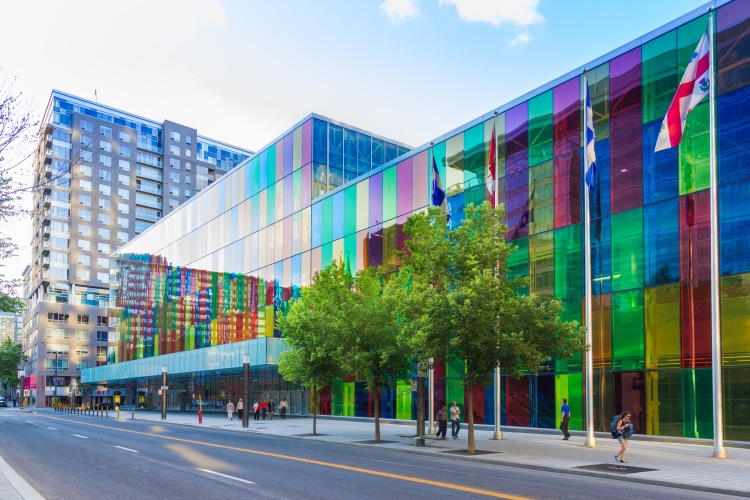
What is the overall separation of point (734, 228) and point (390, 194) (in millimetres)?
21991

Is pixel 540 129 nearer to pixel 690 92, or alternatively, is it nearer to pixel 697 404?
pixel 690 92

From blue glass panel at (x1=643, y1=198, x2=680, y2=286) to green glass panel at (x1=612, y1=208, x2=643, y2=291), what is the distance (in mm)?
A: 293

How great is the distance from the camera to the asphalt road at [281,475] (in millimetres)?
14312

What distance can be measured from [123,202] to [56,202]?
12443 mm

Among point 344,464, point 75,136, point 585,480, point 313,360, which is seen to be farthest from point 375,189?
point 75,136

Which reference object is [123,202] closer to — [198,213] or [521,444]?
[198,213]

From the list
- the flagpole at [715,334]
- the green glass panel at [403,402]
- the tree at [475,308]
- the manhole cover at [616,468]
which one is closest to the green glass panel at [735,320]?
the flagpole at [715,334]

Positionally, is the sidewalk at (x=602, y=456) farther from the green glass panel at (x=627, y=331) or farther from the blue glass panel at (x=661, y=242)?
the blue glass panel at (x=661, y=242)

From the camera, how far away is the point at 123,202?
442 ft

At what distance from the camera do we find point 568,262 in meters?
31.2

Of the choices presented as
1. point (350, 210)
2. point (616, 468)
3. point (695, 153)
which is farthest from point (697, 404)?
point (350, 210)

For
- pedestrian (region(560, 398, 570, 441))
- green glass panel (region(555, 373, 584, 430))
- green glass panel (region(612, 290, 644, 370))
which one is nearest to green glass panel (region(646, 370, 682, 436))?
green glass panel (region(612, 290, 644, 370))

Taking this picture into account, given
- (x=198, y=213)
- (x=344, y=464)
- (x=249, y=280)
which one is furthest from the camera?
(x=198, y=213)

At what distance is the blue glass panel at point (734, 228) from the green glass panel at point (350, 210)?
81.5 feet
